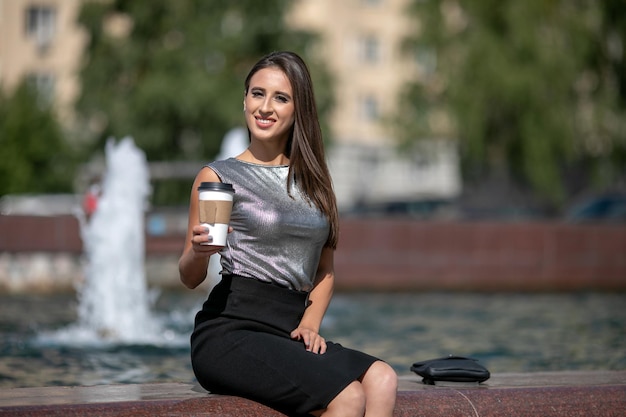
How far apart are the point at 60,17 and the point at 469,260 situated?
112 ft

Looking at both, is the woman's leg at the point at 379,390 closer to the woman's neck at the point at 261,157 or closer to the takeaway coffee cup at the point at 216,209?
the takeaway coffee cup at the point at 216,209

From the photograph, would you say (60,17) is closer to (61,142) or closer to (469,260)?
(61,142)

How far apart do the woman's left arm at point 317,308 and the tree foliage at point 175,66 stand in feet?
93.5

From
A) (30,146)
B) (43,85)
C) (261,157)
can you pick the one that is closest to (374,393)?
(261,157)

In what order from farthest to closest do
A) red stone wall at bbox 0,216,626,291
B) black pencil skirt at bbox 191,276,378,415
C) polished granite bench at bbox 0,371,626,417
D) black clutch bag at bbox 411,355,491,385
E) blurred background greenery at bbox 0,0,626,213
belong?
blurred background greenery at bbox 0,0,626,213, red stone wall at bbox 0,216,626,291, black clutch bag at bbox 411,355,491,385, polished granite bench at bbox 0,371,626,417, black pencil skirt at bbox 191,276,378,415

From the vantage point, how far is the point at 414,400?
4641 millimetres

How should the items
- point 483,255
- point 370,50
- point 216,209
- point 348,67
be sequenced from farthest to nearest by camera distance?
point 370,50, point 348,67, point 483,255, point 216,209

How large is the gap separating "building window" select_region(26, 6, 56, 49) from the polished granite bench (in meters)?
47.1

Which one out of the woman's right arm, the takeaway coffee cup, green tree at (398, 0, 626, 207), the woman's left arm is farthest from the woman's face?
green tree at (398, 0, 626, 207)

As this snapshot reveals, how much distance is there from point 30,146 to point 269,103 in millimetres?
40369

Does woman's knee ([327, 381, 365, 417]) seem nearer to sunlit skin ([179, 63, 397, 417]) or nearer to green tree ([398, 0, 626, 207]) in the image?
sunlit skin ([179, 63, 397, 417])

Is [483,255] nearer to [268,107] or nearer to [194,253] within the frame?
[268,107]

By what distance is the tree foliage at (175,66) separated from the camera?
3316cm

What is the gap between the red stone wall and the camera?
19844 millimetres
